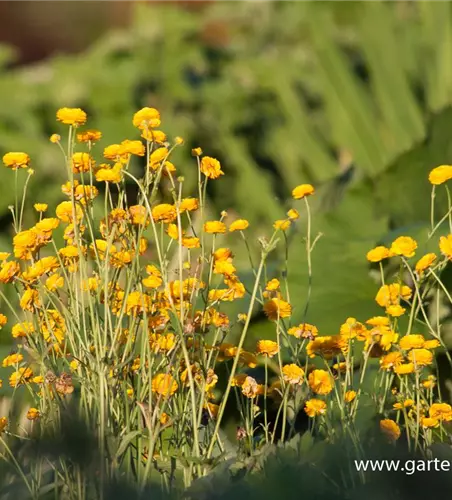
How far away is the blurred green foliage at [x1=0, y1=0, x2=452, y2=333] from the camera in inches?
128

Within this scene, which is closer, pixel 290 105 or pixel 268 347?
pixel 268 347

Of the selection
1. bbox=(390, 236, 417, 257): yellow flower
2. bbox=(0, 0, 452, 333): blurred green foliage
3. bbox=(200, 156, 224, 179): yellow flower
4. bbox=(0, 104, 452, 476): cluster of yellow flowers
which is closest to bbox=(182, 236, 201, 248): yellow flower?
bbox=(0, 104, 452, 476): cluster of yellow flowers

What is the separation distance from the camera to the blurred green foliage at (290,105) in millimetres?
3252

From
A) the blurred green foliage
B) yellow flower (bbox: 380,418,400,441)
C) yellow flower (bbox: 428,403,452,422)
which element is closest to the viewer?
yellow flower (bbox: 380,418,400,441)

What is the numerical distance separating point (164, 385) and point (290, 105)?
3307mm

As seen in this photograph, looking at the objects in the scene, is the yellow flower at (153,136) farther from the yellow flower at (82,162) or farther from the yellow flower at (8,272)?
the yellow flower at (8,272)

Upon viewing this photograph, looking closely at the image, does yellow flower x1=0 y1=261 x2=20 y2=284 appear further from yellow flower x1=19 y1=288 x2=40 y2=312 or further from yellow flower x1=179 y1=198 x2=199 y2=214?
yellow flower x1=179 y1=198 x2=199 y2=214

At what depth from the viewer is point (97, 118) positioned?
5.25 meters

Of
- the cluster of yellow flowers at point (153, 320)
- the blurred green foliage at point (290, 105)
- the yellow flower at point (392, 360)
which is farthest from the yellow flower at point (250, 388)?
the blurred green foliage at point (290, 105)

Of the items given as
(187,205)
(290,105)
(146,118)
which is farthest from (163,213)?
(290,105)

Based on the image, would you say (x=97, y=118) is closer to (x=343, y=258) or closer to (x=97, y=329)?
(x=343, y=258)

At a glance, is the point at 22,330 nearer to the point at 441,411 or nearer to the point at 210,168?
the point at 210,168

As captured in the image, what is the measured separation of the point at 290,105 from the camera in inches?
190

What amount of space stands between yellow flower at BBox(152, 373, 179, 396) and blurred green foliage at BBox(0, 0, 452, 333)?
1013 mm
